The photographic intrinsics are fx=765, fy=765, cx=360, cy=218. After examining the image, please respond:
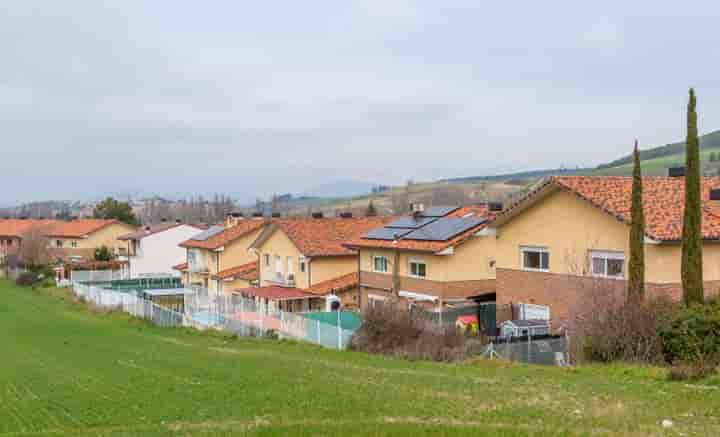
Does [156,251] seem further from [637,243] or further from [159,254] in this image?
[637,243]

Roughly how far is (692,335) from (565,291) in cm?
834

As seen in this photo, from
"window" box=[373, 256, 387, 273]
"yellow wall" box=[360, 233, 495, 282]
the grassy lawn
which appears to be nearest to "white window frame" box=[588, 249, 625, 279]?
the grassy lawn

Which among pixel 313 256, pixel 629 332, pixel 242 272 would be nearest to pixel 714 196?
pixel 629 332

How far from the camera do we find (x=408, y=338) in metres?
26.9

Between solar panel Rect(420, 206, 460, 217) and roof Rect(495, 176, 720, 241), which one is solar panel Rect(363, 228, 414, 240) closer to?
solar panel Rect(420, 206, 460, 217)

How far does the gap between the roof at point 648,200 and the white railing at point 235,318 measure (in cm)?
917

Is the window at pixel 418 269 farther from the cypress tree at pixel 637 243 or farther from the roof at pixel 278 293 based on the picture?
the cypress tree at pixel 637 243

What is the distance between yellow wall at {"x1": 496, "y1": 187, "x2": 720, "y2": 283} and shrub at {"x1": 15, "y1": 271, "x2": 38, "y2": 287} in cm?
6036

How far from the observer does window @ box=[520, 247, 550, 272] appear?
1160 inches

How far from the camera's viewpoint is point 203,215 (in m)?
175

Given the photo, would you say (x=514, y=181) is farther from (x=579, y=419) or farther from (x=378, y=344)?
(x=579, y=419)

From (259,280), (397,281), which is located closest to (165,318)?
(259,280)

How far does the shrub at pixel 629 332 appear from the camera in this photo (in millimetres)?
20578

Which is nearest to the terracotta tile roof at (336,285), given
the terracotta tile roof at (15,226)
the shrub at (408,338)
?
the shrub at (408,338)
